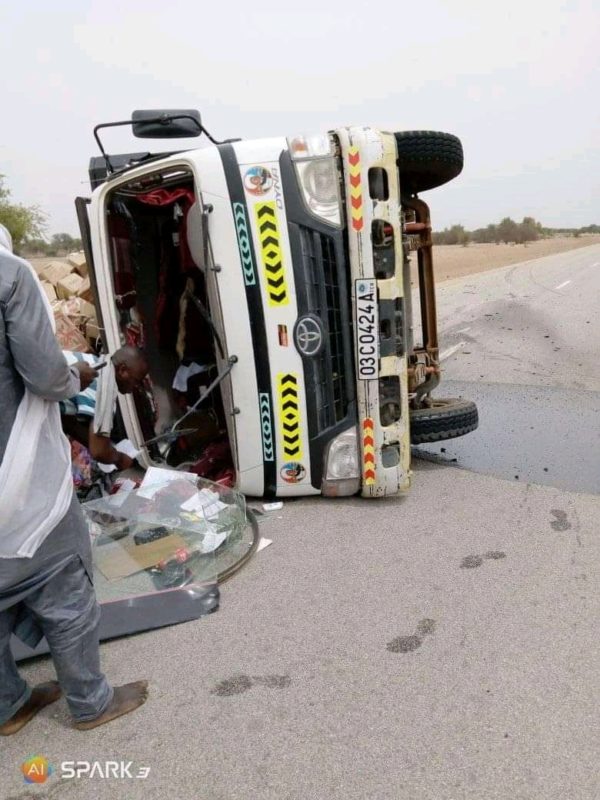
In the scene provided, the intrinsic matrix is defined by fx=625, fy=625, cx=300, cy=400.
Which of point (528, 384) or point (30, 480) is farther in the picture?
point (528, 384)

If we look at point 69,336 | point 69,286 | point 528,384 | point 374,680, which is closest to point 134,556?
point 374,680

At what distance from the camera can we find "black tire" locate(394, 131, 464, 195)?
3.50 meters

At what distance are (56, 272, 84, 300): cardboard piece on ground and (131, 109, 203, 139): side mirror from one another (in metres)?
2.11

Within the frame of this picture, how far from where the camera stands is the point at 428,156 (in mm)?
3523

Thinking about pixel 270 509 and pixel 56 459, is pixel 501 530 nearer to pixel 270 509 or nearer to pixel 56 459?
pixel 270 509

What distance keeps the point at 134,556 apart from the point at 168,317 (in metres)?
2.15

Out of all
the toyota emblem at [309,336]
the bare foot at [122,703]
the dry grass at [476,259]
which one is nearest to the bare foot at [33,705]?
→ the bare foot at [122,703]

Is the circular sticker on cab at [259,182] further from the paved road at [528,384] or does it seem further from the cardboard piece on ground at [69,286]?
the cardboard piece on ground at [69,286]

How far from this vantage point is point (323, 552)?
305cm

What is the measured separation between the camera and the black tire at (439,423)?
3883 mm

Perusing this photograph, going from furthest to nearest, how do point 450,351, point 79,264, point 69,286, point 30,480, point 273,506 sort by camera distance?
point 450,351, point 79,264, point 69,286, point 273,506, point 30,480

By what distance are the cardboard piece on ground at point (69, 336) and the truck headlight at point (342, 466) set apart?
223 centimetres

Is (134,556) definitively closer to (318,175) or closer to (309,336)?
(309,336)

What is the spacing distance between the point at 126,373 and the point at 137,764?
205 centimetres
